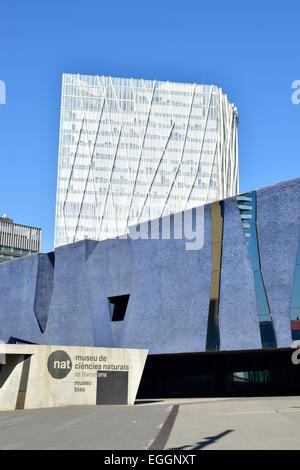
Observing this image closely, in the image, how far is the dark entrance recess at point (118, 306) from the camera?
48500 mm

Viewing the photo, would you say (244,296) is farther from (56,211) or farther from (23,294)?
(56,211)

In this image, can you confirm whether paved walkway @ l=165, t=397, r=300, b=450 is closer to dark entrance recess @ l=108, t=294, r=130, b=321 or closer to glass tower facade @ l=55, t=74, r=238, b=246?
dark entrance recess @ l=108, t=294, r=130, b=321

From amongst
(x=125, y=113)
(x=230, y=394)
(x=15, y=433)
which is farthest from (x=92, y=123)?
(x=15, y=433)

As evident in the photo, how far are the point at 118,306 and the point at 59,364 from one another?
67.5 ft

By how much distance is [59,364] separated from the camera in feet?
94.1

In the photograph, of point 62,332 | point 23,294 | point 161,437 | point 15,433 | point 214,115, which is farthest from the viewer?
point 214,115

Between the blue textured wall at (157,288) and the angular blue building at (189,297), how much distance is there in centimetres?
8

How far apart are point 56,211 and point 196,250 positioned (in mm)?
88351

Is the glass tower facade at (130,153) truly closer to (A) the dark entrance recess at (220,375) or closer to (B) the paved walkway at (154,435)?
(A) the dark entrance recess at (220,375)

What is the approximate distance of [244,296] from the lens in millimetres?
38250

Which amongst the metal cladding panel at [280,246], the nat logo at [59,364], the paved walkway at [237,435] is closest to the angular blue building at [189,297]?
the metal cladding panel at [280,246]

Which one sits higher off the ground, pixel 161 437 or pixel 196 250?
pixel 196 250

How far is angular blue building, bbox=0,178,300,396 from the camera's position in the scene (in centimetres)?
3712

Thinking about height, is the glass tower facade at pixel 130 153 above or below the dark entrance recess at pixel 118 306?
above
